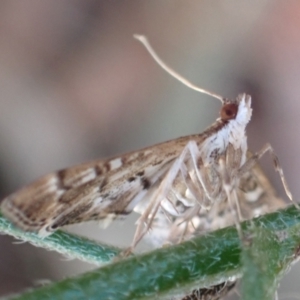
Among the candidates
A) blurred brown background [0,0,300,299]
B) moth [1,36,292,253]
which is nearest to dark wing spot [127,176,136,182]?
moth [1,36,292,253]

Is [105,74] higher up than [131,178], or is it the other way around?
[105,74]

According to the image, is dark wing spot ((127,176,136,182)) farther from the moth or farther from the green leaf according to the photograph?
the green leaf

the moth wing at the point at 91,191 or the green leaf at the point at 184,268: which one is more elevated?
the moth wing at the point at 91,191

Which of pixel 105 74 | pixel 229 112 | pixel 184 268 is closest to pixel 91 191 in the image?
pixel 184 268

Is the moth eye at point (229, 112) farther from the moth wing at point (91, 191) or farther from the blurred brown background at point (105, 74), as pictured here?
the blurred brown background at point (105, 74)

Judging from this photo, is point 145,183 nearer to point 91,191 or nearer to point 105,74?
point 91,191

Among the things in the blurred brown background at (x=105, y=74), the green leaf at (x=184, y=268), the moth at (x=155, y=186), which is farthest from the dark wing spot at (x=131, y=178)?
the blurred brown background at (x=105, y=74)
